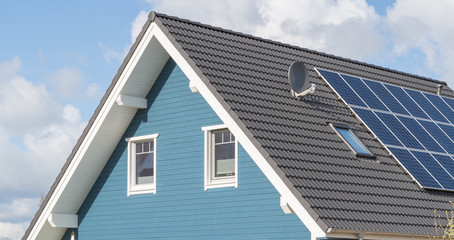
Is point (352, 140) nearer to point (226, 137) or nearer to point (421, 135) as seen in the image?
point (421, 135)

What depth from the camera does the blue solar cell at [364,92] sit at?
70.5 feet

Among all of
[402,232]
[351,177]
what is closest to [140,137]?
[351,177]

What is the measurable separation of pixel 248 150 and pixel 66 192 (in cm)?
603

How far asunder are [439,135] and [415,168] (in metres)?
2.63

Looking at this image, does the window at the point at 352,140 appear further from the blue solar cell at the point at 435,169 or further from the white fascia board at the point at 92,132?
the white fascia board at the point at 92,132

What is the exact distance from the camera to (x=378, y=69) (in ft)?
83.5

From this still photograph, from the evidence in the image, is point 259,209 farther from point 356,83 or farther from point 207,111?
point 356,83

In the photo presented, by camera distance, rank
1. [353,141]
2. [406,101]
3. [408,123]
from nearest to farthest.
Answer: [353,141], [408,123], [406,101]

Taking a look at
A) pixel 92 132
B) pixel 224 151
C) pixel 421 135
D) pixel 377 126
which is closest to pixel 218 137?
pixel 224 151

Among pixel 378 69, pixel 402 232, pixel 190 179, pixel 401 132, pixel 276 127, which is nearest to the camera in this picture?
pixel 402 232

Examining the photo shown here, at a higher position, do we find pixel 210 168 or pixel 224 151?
pixel 224 151

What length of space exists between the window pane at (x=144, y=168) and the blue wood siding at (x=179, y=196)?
37cm

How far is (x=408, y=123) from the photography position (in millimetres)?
21484

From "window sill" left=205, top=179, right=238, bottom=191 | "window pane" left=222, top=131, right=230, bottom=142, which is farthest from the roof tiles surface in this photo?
"window sill" left=205, top=179, right=238, bottom=191
